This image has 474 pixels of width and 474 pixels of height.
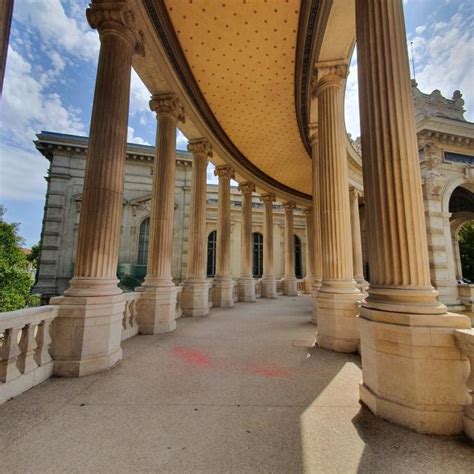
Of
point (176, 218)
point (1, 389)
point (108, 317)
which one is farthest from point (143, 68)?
point (176, 218)

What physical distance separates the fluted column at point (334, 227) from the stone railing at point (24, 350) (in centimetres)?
632

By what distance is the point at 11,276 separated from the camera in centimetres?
2238

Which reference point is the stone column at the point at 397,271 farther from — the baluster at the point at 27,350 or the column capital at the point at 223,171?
the column capital at the point at 223,171

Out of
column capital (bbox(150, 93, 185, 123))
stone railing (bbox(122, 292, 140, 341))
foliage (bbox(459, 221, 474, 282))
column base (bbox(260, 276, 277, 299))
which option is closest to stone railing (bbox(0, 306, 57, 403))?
stone railing (bbox(122, 292, 140, 341))

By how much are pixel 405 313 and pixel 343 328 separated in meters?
3.52

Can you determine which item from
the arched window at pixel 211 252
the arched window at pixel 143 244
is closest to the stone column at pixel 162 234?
the arched window at pixel 143 244

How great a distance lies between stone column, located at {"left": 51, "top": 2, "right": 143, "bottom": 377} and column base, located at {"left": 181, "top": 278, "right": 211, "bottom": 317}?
20.1 ft

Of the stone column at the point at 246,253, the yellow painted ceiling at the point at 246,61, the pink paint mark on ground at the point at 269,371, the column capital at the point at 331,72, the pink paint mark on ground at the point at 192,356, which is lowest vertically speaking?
the pink paint mark on ground at the point at 192,356

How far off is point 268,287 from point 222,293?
6.93 metres

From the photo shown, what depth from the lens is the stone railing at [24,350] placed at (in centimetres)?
418

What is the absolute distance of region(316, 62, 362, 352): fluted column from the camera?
6.93 meters

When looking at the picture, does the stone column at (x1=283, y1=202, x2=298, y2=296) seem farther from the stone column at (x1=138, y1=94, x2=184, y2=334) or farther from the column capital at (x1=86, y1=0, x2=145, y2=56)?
the column capital at (x1=86, y1=0, x2=145, y2=56)

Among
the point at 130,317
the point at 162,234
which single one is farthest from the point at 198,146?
the point at 130,317

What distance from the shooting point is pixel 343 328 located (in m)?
6.85
